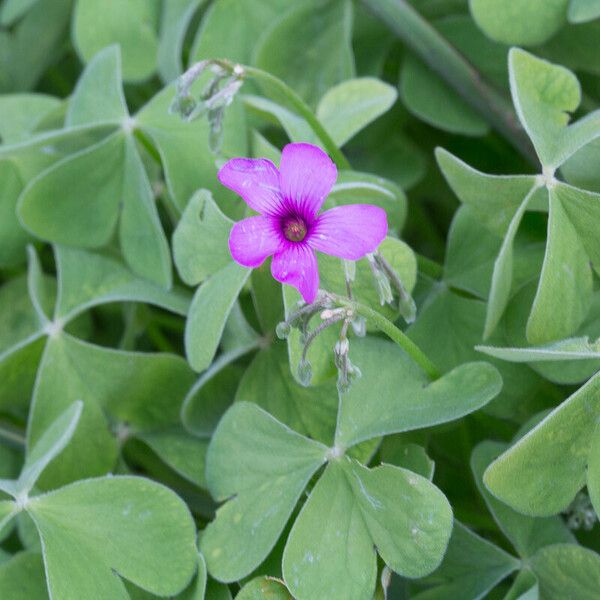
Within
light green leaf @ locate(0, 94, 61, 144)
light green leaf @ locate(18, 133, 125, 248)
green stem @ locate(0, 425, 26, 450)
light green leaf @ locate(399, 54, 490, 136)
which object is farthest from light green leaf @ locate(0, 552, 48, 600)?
light green leaf @ locate(399, 54, 490, 136)

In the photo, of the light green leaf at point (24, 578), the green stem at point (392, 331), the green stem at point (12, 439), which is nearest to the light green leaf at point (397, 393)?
the green stem at point (392, 331)

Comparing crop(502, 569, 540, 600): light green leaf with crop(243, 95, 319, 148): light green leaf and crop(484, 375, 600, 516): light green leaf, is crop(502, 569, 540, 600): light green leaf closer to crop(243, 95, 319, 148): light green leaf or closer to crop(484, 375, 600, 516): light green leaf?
crop(484, 375, 600, 516): light green leaf

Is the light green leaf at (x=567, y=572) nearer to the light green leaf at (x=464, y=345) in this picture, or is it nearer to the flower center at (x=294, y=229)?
the light green leaf at (x=464, y=345)

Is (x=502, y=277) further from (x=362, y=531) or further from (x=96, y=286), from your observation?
(x=96, y=286)

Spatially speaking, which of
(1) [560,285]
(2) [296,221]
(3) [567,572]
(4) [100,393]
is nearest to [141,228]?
(4) [100,393]

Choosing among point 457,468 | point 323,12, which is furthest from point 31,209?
point 457,468

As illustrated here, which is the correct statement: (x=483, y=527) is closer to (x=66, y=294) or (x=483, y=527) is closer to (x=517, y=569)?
(x=517, y=569)
